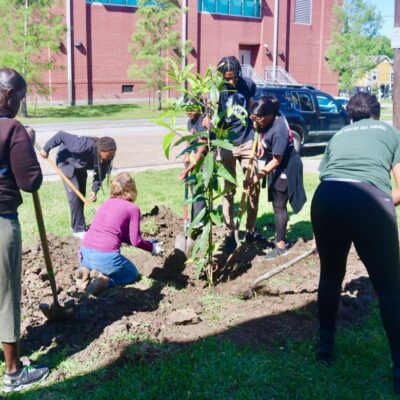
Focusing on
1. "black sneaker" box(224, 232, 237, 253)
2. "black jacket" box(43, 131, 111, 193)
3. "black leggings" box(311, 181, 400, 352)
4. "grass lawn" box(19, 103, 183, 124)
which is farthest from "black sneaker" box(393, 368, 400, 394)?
"grass lawn" box(19, 103, 183, 124)

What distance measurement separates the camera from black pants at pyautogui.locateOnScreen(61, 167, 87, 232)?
22.6 ft

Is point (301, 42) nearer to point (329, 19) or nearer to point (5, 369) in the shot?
point (329, 19)

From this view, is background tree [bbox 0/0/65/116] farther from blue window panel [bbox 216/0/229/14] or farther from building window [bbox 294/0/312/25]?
building window [bbox 294/0/312/25]

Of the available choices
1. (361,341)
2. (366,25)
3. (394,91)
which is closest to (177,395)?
(361,341)

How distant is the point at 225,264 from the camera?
567 centimetres

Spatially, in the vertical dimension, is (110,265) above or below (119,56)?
below

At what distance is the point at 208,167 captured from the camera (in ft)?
15.5

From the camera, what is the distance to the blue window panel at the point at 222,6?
38.9m

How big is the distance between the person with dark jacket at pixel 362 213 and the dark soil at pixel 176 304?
725mm

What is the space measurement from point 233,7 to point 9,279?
39062 mm

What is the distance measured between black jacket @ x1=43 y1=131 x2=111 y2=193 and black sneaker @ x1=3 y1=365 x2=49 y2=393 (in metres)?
3.25

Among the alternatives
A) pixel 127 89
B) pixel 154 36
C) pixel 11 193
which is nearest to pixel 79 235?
pixel 11 193

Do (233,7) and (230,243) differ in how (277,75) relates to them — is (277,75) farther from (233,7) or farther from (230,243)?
(230,243)

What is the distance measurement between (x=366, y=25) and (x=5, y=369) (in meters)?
39.1
